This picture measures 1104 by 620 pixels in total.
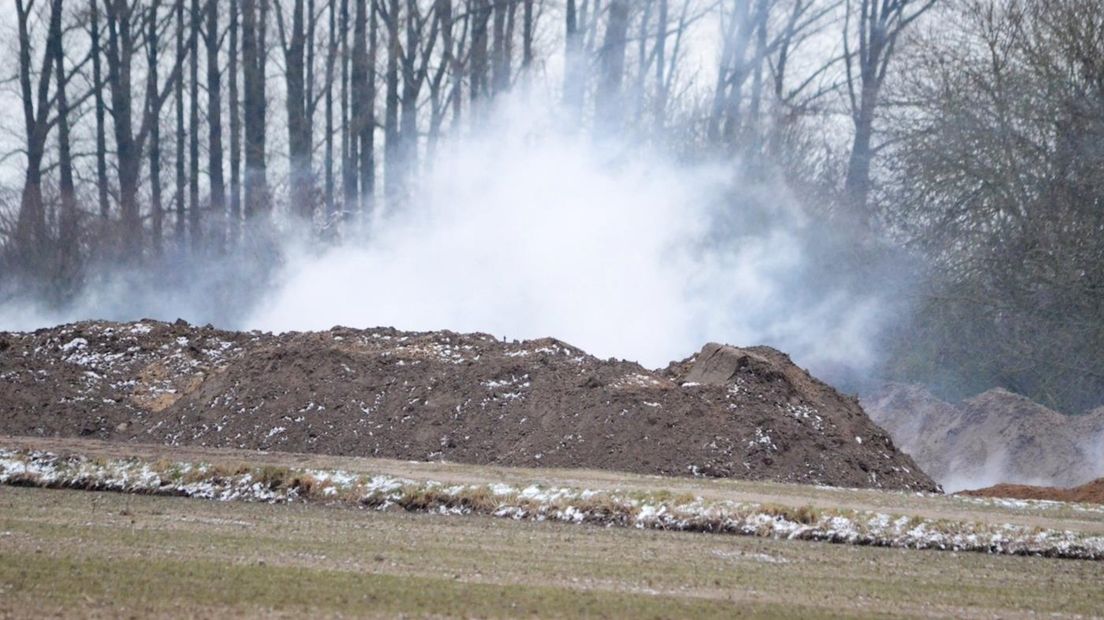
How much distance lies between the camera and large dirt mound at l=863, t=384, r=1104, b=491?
2119 cm

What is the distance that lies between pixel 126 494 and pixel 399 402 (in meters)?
5.53

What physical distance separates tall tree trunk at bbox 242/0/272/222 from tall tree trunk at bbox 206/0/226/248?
2.87 ft

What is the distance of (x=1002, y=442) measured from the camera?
72.6 feet

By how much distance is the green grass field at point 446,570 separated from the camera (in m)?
8.69

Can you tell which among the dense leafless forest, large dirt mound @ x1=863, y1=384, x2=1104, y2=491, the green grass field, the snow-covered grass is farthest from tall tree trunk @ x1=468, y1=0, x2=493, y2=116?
the green grass field

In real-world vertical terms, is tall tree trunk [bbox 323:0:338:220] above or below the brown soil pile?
above

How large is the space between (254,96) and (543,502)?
3431cm

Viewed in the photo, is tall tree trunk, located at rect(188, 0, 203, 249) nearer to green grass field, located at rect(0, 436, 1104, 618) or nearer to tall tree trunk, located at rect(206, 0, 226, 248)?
tall tree trunk, located at rect(206, 0, 226, 248)

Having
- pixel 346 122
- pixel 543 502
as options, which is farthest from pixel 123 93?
pixel 543 502

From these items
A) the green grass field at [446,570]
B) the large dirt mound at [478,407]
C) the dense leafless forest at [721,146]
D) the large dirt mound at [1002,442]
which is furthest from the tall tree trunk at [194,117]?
the green grass field at [446,570]

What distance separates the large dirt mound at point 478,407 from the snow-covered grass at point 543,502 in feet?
10.4

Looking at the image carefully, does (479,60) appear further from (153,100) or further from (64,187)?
(64,187)

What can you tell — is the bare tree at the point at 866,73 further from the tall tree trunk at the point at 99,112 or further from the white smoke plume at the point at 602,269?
the tall tree trunk at the point at 99,112

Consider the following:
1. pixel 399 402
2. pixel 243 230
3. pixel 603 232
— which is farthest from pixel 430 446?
pixel 243 230
